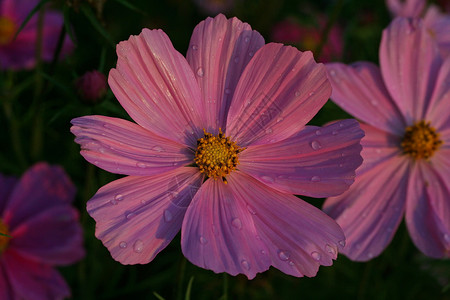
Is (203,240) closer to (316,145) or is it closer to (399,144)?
(316,145)

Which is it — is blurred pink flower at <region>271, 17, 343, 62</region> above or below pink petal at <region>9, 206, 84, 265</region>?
above

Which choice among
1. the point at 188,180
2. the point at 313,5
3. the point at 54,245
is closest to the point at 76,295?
the point at 54,245

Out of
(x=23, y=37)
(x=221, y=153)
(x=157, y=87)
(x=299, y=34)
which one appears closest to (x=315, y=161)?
(x=221, y=153)

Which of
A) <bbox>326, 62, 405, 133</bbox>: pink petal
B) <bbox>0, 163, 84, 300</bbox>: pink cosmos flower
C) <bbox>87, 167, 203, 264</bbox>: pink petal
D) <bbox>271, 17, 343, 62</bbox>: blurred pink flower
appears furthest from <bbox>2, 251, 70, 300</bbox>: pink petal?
<bbox>271, 17, 343, 62</bbox>: blurred pink flower

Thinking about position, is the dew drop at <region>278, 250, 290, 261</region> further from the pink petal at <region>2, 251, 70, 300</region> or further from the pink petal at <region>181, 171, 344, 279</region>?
the pink petal at <region>2, 251, 70, 300</region>

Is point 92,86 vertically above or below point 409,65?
below
